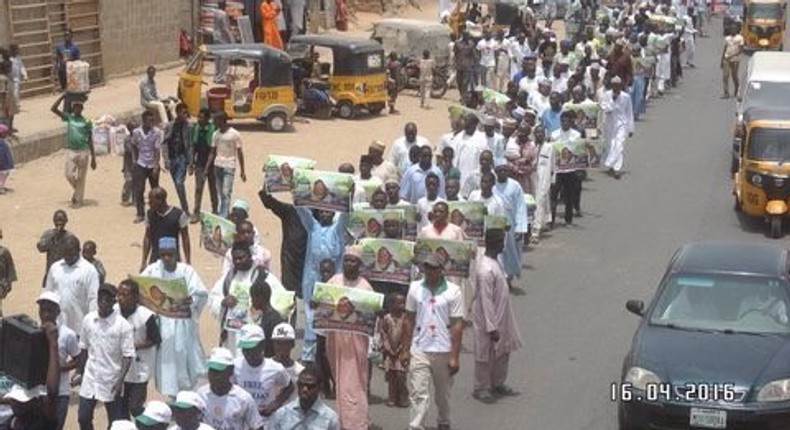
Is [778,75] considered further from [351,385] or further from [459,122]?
[351,385]

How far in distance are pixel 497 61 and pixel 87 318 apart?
22.3 m

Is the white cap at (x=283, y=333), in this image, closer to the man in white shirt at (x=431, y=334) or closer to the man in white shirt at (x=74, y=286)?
the man in white shirt at (x=431, y=334)

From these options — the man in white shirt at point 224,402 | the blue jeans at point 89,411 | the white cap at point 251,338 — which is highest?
the white cap at point 251,338

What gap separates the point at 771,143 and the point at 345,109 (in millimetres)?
11624

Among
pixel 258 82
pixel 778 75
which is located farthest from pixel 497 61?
pixel 778 75

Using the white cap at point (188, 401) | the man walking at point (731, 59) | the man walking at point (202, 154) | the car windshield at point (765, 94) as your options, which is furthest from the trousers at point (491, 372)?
the man walking at point (731, 59)

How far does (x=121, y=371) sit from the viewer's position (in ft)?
32.6

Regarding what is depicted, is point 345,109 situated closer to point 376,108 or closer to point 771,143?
point 376,108

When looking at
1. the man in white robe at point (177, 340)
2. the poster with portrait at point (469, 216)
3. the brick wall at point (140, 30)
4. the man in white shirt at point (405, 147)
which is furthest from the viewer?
the brick wall at point (140, 30)

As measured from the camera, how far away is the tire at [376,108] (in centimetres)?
2978

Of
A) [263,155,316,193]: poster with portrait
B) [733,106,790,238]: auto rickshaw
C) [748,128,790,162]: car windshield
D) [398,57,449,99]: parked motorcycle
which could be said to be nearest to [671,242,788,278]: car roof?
[263,155,316,193]: poster with portrait

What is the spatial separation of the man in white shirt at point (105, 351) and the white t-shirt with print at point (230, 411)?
4.48ft

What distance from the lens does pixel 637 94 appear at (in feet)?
97.2

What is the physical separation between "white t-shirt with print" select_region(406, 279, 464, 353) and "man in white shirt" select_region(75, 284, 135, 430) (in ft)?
6.98
